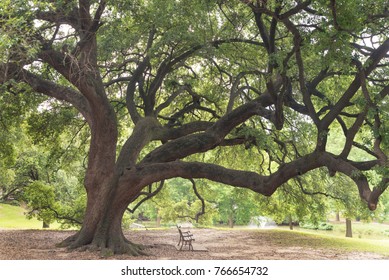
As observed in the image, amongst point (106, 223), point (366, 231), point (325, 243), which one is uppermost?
point (106, 223)

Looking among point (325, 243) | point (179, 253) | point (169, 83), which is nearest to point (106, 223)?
point (179, 253)

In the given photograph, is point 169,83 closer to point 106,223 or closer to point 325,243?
point 106,223

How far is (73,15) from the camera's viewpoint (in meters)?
10.9

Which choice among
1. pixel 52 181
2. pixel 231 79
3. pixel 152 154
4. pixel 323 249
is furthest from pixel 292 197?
pixel 52 181

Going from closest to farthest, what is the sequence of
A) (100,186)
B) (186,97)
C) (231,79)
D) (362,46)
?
(362,46)
(100,186)
(231,79)
(186,97)

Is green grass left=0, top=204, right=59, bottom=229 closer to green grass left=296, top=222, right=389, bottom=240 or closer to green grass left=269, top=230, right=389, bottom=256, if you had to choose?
green grass left=269, top=230, right=389, bottom=256

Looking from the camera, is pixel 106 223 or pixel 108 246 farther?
pixel 106 223

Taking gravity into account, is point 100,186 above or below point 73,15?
below

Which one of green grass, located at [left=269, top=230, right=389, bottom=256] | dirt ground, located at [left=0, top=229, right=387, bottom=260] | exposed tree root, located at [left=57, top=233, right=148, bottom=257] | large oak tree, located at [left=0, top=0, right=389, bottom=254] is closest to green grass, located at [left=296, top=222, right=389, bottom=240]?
green grass, located at [left=269, top=230, right=389, bottom=256]

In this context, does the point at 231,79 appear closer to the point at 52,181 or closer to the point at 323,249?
the point at 323,249

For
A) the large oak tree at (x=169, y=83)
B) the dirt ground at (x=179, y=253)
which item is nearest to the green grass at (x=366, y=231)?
the dirt ground at (x=179, y=253)

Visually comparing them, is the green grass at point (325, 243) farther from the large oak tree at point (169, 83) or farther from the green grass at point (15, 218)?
the green grass at point (15, 218)

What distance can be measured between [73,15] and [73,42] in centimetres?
143

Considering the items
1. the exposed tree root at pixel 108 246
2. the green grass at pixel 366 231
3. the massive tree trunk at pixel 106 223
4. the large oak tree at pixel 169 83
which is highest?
the large oak tree at pixel 169 83
